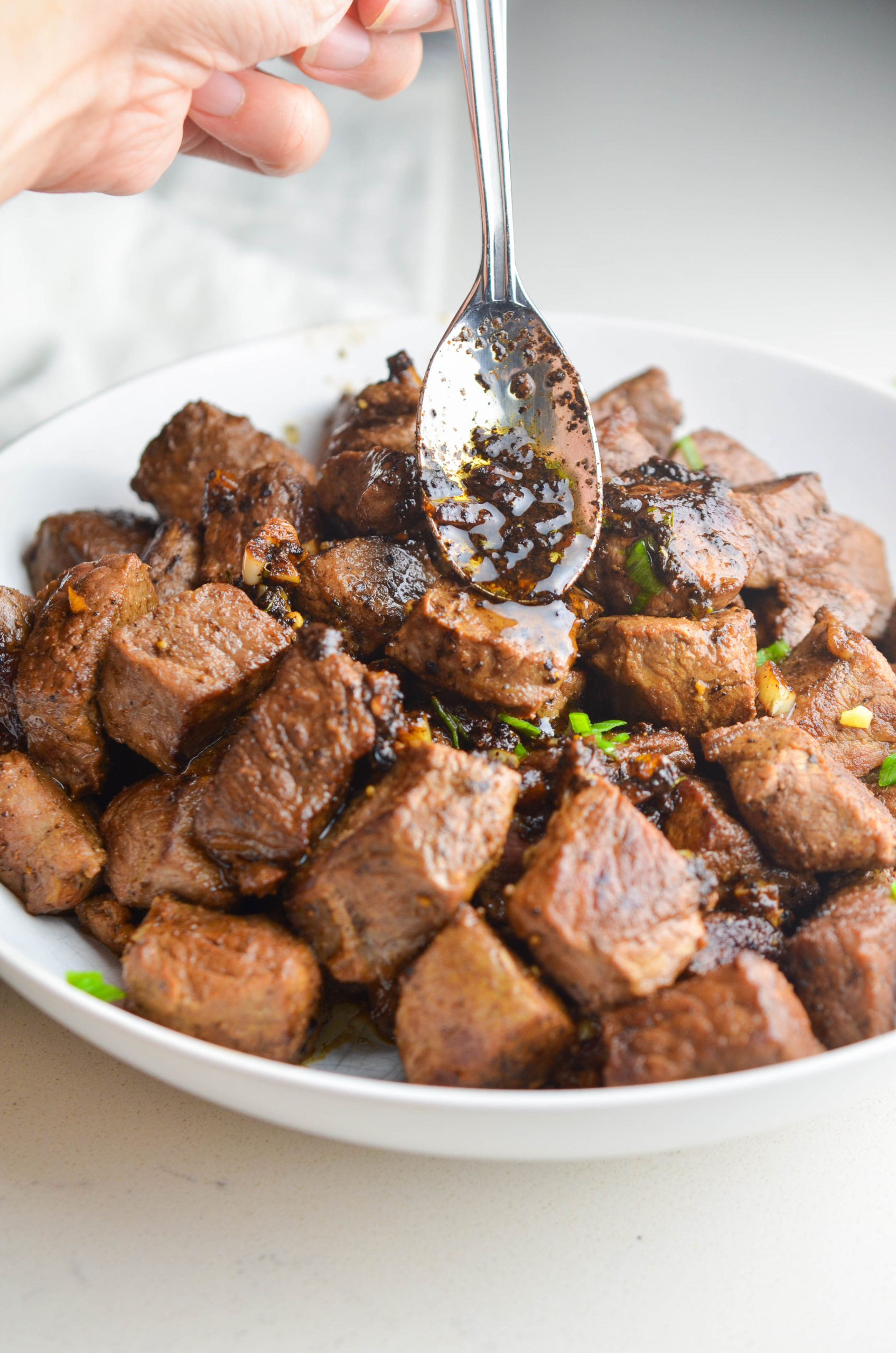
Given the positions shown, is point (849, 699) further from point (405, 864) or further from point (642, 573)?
point (405, 864)

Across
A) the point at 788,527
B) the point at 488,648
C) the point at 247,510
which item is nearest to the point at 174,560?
the point at 247,510

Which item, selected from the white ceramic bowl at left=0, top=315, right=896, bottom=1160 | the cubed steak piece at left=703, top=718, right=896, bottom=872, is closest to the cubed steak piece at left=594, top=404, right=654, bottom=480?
the white ceramic bowl at left=0, top=315, right=896, bottom=1160

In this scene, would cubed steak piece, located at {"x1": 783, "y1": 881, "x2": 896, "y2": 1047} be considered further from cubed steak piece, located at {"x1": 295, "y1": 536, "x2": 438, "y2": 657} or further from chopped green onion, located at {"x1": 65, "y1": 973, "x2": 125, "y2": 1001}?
chopped green onion, located at {"x1": 65, "y1": 973, "x2": 125, "y2": 1001}

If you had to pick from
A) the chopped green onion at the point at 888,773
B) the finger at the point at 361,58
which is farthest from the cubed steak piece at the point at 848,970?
the finger at the point at 361,58

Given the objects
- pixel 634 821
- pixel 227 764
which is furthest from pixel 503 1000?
pixel 227 764

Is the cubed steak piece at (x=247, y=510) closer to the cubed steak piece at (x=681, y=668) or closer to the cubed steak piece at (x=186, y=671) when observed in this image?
the cubed steak piece at (x=186, y=671)

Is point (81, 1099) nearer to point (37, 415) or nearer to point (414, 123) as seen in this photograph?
point (37, 415)
